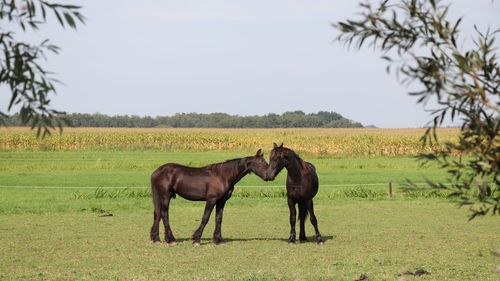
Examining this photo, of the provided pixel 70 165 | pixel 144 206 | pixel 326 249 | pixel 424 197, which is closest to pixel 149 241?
pixel 326 249

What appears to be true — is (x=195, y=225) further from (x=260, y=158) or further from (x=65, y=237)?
(x=260, y=158)

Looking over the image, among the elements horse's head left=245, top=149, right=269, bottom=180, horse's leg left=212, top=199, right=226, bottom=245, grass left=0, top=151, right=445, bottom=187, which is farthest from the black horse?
grass left=0, top=151, right=445, bottom=187

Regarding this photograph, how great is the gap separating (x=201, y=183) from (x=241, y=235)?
268 cm

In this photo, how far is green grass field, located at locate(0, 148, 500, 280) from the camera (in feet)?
46.7

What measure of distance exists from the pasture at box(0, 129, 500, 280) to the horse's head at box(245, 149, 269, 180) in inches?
61.9

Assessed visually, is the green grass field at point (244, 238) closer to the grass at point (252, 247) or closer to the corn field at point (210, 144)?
the grass at point (252, 247)

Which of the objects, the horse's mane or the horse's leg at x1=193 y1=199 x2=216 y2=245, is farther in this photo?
the horse's leg at x1=193 y1=199 x2=216 y2=245

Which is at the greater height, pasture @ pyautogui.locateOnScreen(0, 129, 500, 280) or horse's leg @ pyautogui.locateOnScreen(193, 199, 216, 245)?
horse's leg @ pyautogui.locateOnScreen(193, 199, 216, 245)

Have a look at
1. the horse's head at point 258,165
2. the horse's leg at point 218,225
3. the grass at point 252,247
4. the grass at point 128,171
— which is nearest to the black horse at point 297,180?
the horse's head at point 258,165

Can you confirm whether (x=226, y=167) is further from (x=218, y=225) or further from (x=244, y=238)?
(x=244, y=238)

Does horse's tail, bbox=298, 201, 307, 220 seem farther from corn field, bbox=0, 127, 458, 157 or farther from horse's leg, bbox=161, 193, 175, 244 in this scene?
corn field, bbox=0, 127, 458, 157

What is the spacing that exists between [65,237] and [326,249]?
6.30 metres

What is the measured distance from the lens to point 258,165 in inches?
687

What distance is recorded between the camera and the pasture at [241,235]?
1428 cm
